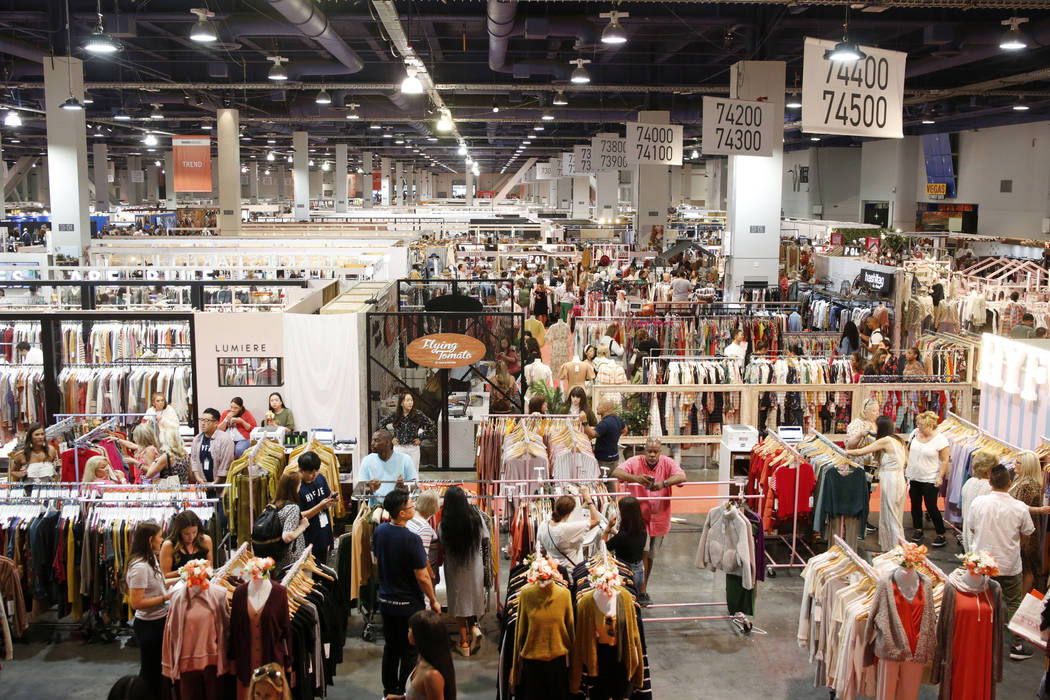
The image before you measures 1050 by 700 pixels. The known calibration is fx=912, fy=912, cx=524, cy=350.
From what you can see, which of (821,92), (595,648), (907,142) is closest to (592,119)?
(907,142)

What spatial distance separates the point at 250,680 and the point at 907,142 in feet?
123

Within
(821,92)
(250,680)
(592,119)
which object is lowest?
(250,680)

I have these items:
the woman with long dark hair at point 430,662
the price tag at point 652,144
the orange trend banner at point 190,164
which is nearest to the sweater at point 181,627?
the woman with long dark hair at point 430,662

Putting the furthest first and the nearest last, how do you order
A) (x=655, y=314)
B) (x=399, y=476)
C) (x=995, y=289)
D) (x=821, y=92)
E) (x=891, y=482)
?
1. (x=995, y=289)
2. (x=655, y=314)
3. (x=821, y=92)
4. (x=891, y=482)
5. (x=399, y=476)

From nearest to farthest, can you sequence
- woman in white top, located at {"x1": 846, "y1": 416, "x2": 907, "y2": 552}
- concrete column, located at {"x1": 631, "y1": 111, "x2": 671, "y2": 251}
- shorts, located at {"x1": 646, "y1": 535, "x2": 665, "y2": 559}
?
shorts, located at {"x1": 646, "y1": 535, "x2": 665, "y2": 559} < woman in white top, located at {"x1": 846, "y1": 416, "x2": 907, "y2": 552} < concrete column, located at {"x1": 631, "y1": 111, "x2": 671, "y2": 251}

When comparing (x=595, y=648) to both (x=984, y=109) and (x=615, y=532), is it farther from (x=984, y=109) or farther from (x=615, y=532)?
(x=984, y=109)

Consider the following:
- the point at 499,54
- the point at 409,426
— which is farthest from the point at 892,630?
the point at 499,54

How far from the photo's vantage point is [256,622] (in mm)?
5020

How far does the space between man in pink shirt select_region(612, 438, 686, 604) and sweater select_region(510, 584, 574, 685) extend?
2092mm

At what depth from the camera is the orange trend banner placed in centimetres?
2473

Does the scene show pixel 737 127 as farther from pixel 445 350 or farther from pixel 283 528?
pixel 283 528

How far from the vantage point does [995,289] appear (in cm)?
1750

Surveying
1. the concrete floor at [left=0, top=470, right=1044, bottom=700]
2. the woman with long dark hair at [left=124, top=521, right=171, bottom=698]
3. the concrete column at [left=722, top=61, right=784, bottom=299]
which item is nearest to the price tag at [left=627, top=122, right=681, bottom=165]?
the concrete column at [left=722, top=61, right=784, bottom=299]

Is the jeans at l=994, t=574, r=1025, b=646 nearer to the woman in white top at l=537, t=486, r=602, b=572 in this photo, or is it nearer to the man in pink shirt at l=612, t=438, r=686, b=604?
the man in pink shirt at l=612, t=438, r=686, b=604
